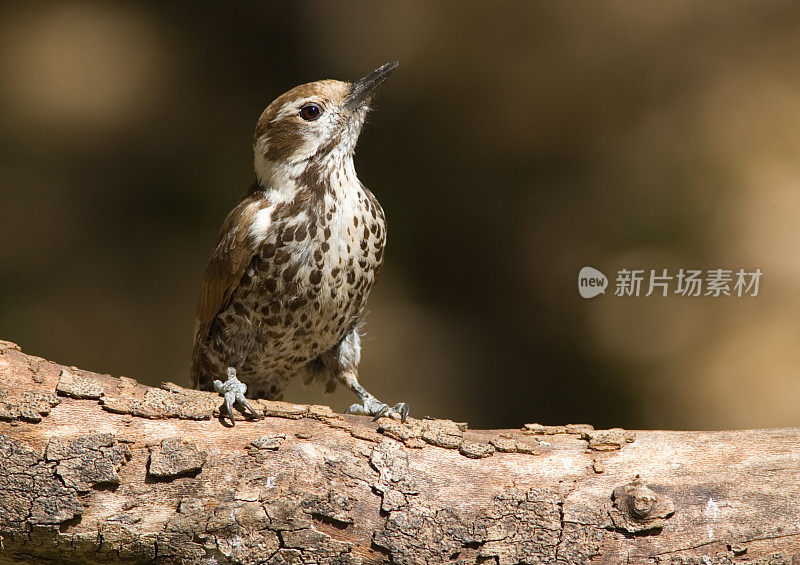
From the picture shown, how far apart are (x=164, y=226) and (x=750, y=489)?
3933 mm

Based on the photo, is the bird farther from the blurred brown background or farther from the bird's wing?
the blurred brown background

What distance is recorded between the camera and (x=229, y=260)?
3461 mm

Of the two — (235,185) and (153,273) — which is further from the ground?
(235,185)

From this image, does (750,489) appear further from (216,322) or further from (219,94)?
(219,94)

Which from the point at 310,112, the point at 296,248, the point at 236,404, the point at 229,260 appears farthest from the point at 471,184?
the point at 236,404

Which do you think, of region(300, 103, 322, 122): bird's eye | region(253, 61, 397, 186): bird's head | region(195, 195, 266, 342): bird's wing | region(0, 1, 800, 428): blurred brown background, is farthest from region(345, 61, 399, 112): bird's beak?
region(0, 1, 800, 428): blurred brown background

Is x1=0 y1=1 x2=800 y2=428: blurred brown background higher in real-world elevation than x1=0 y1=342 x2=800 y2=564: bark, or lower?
higher

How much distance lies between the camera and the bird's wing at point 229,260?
11.3 ft

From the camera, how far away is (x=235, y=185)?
5441 mm

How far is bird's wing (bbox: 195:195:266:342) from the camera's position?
3.45 m

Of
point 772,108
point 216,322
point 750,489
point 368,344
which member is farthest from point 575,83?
point 750,489

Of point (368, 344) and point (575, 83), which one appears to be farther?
point (368, 344)

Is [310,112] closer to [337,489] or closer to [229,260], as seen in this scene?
[229,260]

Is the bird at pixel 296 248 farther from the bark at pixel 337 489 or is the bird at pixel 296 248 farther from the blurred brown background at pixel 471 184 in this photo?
the blurred brown background at pixel 471 184
